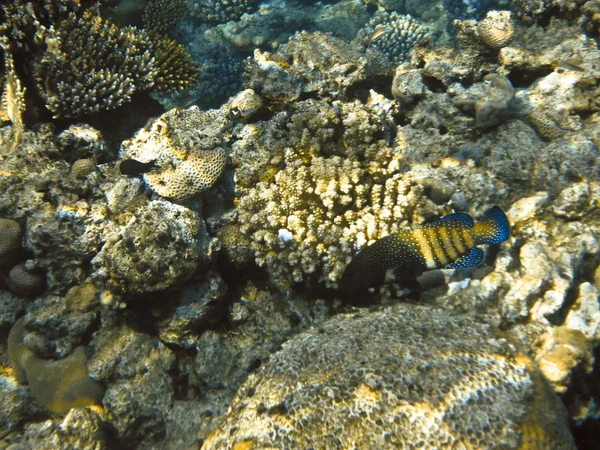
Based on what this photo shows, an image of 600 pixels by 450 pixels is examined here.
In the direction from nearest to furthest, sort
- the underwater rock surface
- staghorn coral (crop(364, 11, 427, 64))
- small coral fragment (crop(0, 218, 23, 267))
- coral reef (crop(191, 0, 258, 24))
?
the underwater rock surface → small coral fragment (crop(0, 218, 23, 267)) → staghorn coral (crop(364, 11, 427, 64)) → coral reef (crop(191, 0, 258, 24))

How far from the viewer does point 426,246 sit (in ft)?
8.98

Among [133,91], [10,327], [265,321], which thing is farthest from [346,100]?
[10,327]

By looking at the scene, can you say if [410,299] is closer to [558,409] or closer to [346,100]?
[558,409]

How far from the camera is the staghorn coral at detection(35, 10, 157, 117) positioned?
3.84 metres

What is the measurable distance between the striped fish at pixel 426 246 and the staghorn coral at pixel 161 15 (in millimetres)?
6239

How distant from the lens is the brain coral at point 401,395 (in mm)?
2082

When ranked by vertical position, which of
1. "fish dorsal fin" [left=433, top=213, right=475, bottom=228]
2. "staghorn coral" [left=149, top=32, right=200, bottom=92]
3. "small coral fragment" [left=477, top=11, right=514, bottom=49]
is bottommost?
"fish dorsal fin" [left=433, top=213, right=475, bottom=228]

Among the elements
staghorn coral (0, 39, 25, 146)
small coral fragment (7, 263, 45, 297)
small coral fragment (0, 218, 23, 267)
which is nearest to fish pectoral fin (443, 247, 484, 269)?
small coral fragment (7, 263, 45, 297)

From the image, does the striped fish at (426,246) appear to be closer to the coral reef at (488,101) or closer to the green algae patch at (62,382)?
the coral reef at (488,101)

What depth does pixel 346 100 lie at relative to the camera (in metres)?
4.67

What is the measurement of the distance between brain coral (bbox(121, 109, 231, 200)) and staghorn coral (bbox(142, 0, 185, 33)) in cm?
394

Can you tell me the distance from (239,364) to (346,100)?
10.9ft

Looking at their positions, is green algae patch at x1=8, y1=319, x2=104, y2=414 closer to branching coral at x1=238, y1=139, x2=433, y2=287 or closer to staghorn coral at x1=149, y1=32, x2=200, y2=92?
branching coral at x1=238, y1=139, x2=433, y2=287

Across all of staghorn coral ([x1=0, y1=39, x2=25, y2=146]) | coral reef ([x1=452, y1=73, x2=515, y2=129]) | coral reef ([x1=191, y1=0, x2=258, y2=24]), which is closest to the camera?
staghorn coral ([x1=0, y1=39, x2=25, y2=146])
